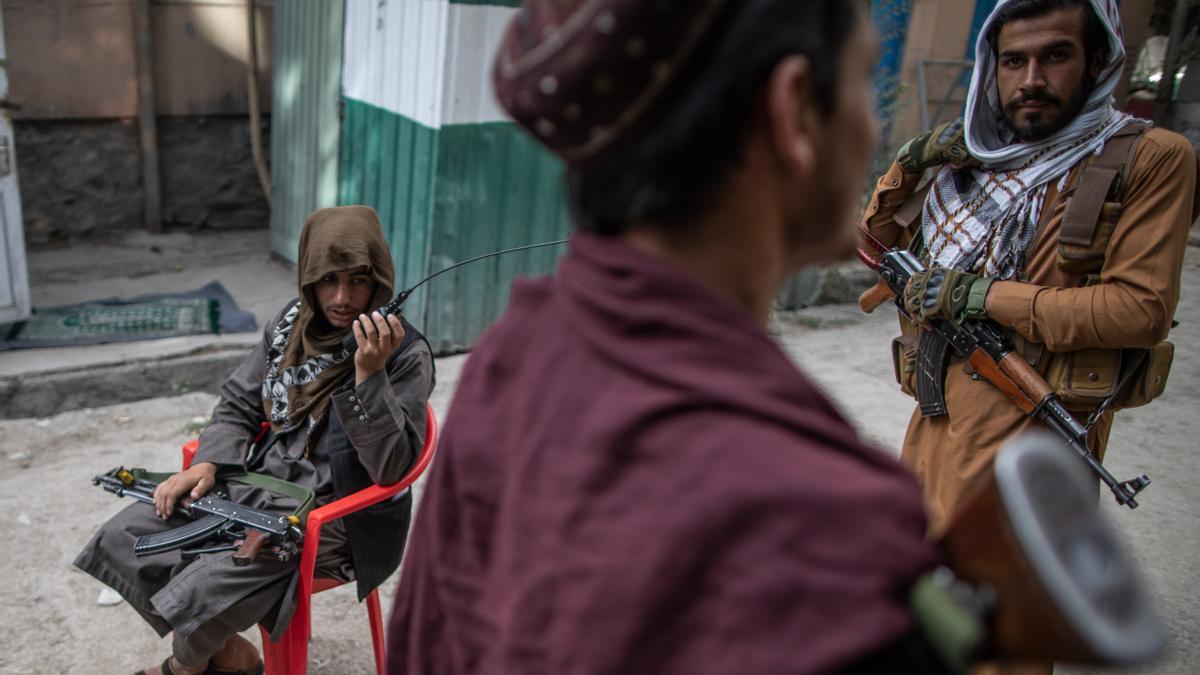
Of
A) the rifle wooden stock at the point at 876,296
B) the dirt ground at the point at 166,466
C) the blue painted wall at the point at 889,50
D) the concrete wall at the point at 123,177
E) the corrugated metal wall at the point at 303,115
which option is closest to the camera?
the rifle wooden stock at the point at 876,296

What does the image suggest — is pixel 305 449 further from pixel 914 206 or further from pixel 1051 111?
pixel 1051 111

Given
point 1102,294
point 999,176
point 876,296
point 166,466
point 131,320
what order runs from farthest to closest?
point 131,320 → point 166,466 → point 876,296 → point 999,176 → point 1102,294

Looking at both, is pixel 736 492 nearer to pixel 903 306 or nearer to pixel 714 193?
pixel 714 193

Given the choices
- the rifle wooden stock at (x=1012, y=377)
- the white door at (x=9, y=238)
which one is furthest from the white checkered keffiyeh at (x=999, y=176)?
the white door at (x=9, y=238)

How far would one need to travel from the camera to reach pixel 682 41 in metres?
0.75

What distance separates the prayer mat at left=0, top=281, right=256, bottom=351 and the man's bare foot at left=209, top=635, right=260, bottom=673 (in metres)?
2.74

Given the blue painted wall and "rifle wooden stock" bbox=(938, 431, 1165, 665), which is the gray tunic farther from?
the blue painted wall

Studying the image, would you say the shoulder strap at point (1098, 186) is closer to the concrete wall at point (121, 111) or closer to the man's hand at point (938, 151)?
the man's hand at point (938, 151)

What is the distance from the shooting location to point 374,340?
2.45 metres

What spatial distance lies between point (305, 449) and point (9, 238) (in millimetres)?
3172

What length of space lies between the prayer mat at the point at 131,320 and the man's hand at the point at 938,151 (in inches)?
148

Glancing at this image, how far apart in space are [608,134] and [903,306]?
80.3 inches

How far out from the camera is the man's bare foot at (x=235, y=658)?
2.61 metres

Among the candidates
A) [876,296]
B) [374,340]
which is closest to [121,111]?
[374,340]
